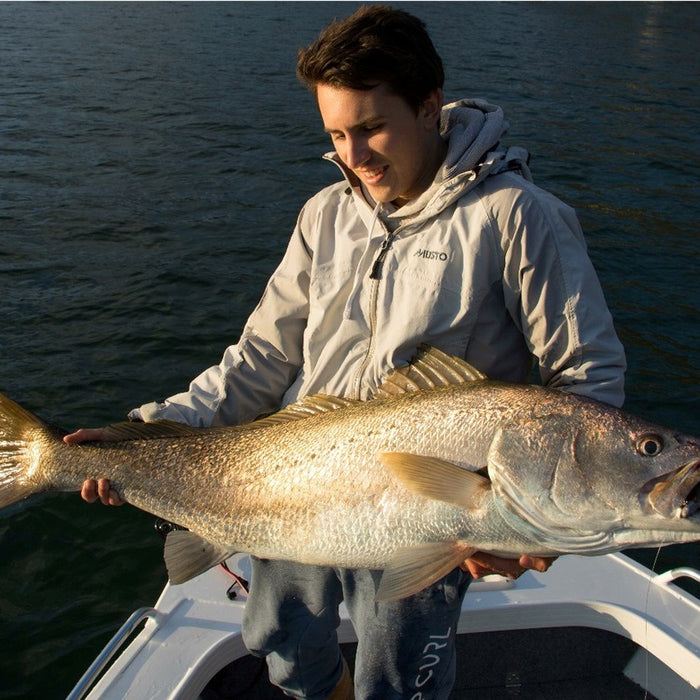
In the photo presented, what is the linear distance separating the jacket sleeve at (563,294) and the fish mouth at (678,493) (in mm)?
390

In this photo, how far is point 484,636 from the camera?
4.13 meters

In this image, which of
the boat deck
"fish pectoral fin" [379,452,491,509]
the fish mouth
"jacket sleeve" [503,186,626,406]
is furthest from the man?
the boat deck

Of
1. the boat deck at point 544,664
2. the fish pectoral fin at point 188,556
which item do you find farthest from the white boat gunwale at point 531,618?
the fish pectoral fin at point 188,556

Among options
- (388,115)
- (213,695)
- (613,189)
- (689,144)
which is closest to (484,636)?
(213,695)

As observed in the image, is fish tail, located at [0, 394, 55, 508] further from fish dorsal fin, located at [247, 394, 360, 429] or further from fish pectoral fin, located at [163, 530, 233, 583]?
fish dorsal fin, located at [247, 394, 360, 429]

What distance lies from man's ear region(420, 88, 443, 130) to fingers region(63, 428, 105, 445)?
1693 millimetres

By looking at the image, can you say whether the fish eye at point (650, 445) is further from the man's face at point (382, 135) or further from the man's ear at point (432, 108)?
the man's ear at point (432, 108)

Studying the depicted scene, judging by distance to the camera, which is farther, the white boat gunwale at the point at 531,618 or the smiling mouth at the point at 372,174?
the white boat gunwale at the point at 531,618

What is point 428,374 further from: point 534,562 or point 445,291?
point 534,562

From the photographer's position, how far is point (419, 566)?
7.89ft

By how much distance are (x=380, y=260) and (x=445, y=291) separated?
28 centimetres

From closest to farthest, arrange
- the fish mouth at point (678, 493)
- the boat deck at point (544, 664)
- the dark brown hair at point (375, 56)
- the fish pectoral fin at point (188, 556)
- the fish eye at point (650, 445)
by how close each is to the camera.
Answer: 1. the fish mouth at point (678, 493)
2. the fish eye at point (650, 445)
3. the dark brown hair at point (375, 56)
4. the fish pectoral fin at point (188, 556)
5. the boat deck at point (544, 664)

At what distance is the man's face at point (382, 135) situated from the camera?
2578 mm

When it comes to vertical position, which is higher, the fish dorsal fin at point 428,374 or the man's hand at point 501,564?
the fish dorsal fin at point 428,374
